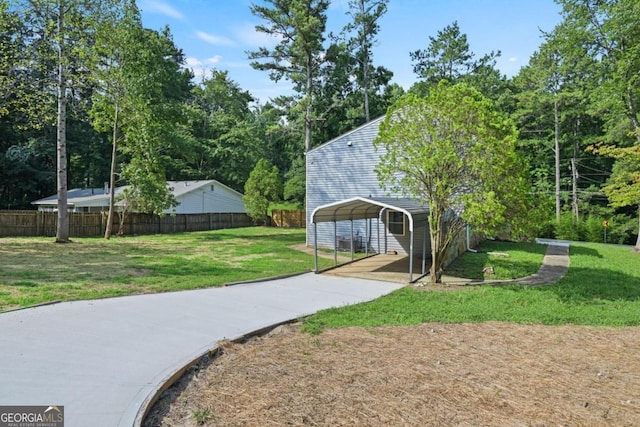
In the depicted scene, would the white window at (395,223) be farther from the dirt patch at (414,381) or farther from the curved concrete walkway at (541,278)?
the dirt patch at (414,381)

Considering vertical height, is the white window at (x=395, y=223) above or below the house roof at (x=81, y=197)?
below

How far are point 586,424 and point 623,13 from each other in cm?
1973

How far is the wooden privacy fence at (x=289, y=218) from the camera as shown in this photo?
33.0 metres

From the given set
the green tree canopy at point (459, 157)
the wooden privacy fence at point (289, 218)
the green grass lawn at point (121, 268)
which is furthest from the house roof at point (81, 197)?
the green tree canopy at point (459, 157)

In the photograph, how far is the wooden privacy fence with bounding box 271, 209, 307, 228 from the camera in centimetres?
3301

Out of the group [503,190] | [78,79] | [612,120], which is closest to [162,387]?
[503,190]

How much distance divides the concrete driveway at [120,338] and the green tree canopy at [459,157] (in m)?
2.52

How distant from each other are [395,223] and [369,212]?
1301mm

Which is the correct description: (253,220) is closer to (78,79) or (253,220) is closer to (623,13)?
(78,79)

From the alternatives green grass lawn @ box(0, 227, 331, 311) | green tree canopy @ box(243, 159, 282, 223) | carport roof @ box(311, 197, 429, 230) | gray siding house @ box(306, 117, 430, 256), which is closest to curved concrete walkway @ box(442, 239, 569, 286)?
carport roof @ box(311, 197, 429, 230)

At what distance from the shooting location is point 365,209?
45.6ft

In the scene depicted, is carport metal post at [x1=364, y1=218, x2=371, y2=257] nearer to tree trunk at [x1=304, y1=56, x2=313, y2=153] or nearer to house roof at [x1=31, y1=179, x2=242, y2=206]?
tree trunk at [x1=304, y1=56, x2=313, y2=153]

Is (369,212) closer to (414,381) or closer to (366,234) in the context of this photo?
(366,234)

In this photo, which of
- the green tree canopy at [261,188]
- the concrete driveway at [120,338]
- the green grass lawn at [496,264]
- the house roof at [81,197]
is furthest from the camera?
the green tree canopy at [261,188]
